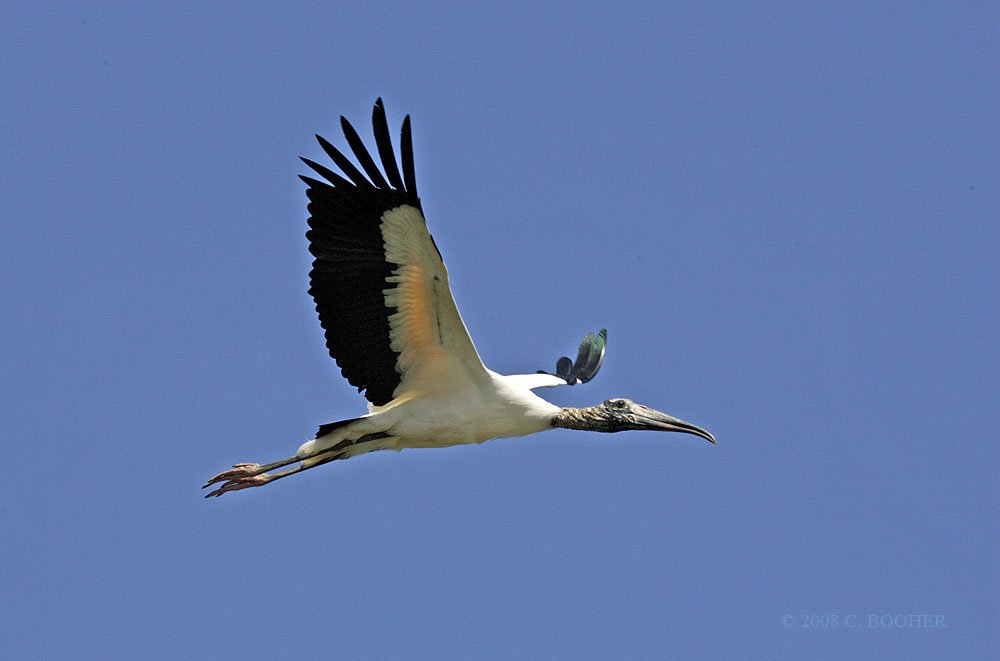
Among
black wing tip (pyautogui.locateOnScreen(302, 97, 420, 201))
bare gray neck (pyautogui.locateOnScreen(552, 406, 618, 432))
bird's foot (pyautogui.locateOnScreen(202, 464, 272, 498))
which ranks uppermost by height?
black wing tip (pyautogui.locateOnScreen(302, 97, 420, 201))

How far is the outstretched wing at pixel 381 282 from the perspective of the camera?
9.61 metres

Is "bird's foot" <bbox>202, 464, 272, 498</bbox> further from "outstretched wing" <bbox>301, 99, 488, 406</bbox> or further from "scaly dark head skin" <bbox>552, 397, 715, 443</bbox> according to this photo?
"scaly dark head skin" <bbox>552, 397, 715, 443</bbox>

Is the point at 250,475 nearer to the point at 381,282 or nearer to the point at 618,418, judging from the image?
the point at 381,282

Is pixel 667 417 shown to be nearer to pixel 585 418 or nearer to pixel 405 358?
pixel 585 418

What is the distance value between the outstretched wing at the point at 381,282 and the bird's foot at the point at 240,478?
→ 3.51ft

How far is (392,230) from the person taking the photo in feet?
32.1

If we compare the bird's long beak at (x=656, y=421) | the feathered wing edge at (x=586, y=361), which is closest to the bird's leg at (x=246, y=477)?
the bird's long beak at (x=656, y=421)

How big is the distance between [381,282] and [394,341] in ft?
1.99

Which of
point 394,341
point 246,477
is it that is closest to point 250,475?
point 246,477

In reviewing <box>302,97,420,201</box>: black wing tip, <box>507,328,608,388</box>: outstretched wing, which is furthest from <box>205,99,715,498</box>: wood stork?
<box>507,328,608,388</box>: outstretched wing

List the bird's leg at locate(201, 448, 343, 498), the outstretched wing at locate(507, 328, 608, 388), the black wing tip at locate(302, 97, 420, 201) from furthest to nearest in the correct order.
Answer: the outstretched wing at locate(507, 328, 608, 388) < the bird's leg at locate(201, 448, 343, 498) < the black wing tip at locate(302, 97, 420, 201)

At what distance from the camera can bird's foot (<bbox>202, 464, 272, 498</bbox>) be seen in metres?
10.9

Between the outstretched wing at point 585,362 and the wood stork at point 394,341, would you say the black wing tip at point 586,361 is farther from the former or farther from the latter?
the wood stork at point 394,341

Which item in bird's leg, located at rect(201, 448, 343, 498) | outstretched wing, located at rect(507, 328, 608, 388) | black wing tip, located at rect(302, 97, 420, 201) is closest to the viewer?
black wing tip, located at rect(302, 97, 420, 201)
